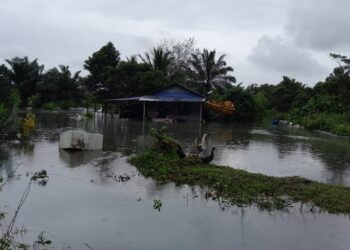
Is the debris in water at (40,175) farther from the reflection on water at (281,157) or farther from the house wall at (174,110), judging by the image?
the house wall at (174,110)

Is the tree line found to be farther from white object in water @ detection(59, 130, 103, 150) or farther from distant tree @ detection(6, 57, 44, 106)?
white object in water @ detection(59, 130, 103, 150)

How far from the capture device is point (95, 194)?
9.20m

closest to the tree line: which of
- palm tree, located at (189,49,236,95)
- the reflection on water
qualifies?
palm tree, located at (189,49,236,95)

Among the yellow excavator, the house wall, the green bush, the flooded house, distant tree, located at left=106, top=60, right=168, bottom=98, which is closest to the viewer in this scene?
the flooded house

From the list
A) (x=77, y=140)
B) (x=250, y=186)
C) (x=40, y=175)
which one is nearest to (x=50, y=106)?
(x=77, y=140)

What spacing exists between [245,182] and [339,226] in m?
2.55

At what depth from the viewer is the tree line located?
39781 millimetres

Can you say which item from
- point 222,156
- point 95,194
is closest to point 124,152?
point 222,156

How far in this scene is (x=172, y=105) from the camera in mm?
39875

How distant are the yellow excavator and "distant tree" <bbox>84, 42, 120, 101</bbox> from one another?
10.8m

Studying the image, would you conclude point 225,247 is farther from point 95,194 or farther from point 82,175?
point 82,175

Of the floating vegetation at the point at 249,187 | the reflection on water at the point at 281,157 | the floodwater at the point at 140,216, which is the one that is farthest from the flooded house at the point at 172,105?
the floating vegetation at the point at 249,187

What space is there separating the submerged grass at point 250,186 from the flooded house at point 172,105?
25.7m

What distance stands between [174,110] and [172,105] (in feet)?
1.49
